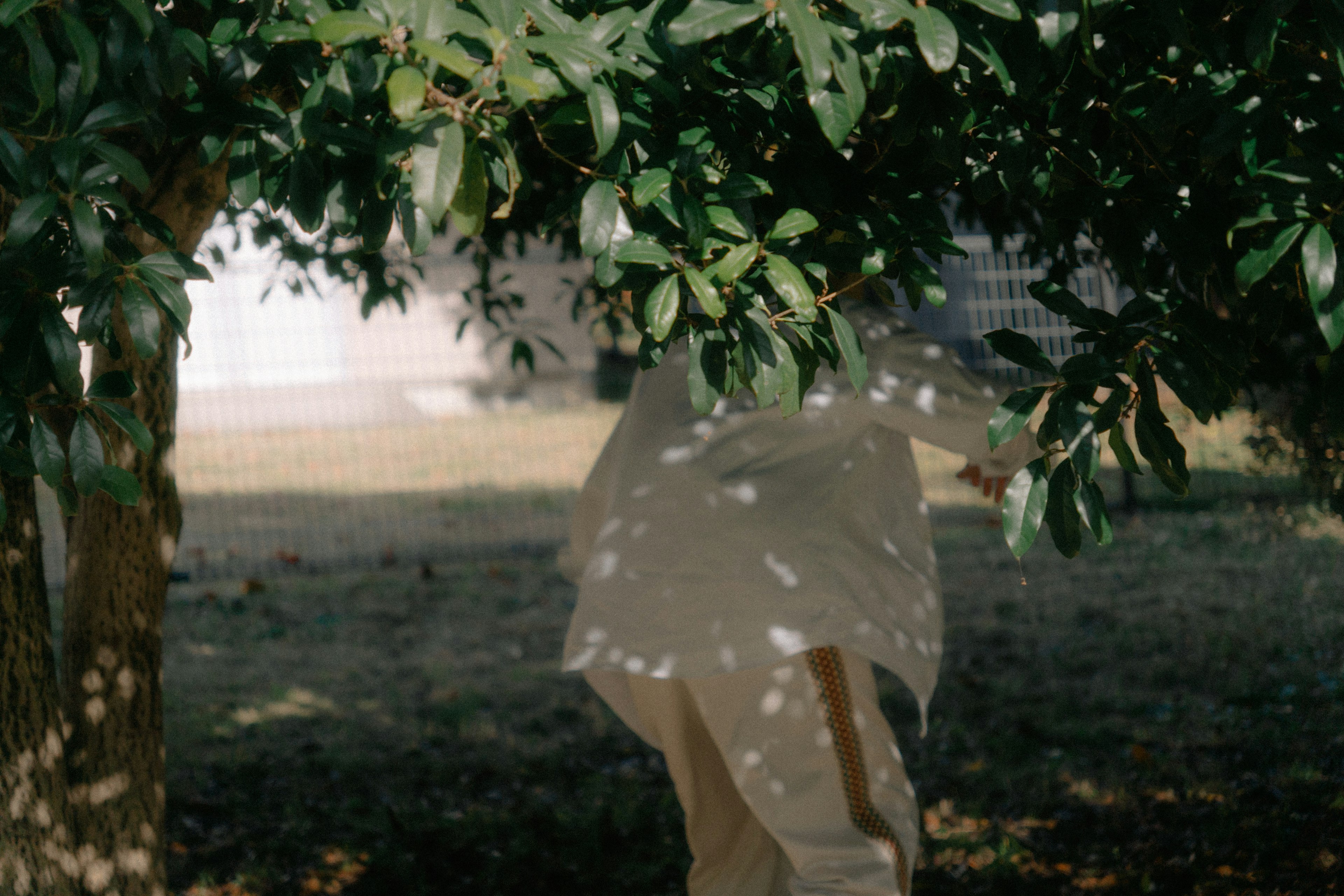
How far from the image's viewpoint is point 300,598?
666 cm

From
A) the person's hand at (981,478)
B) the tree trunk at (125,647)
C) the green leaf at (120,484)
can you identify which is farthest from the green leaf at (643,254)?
the person's hand at (981,478)

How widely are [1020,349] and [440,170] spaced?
81 cm

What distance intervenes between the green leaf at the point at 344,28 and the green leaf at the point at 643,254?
34 centimetres

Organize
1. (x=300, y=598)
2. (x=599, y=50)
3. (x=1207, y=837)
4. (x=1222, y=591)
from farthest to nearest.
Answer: (x=300, y=598) → (x=1222, y=591) → (x=1207, y=837) → (x=599, y=50)

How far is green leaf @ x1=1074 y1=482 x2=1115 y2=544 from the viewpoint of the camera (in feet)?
4.66

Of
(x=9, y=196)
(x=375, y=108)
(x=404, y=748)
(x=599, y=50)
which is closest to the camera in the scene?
(x=599, y=50)

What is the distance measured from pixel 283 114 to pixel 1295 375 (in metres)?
2.43

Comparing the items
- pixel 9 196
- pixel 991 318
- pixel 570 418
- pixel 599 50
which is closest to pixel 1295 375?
pixel 599 50

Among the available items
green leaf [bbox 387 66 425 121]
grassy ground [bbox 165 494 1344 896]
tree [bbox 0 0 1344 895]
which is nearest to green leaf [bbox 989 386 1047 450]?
tree [bbox 0 0 1344 895]

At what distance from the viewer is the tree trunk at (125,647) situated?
2498 millimetres

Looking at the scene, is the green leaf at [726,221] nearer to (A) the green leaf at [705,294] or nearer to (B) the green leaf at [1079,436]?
(A) the green leaf at [705,294]

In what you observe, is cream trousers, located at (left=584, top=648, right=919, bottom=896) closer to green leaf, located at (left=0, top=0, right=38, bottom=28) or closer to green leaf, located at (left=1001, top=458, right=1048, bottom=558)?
green leaf, located at (left=1001, top=458, right=1048, bottom=558)

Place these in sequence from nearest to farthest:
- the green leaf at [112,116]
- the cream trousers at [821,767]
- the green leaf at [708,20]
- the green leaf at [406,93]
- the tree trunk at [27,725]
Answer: the green leaf at [406,93] → the green leaf at [708,20] → the green leaf at [112,116] → the tree trunk at [27,725] → the cream trousers at [821,767]

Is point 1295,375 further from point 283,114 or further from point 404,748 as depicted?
point 404,748
